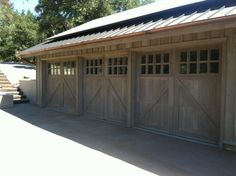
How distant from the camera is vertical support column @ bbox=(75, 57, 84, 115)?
34.4ft

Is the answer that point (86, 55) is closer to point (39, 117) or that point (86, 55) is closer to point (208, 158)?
point (39, 117)

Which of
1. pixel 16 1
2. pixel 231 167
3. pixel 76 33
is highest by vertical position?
pixel 16 1

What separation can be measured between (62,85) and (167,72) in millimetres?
5661

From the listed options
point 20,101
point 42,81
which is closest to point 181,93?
point 42,81

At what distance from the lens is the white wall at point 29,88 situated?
14188 millimetres

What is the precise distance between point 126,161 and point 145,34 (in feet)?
8.61

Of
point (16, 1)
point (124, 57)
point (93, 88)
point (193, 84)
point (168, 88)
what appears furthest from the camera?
point (16, 1)

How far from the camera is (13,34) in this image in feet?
84.5

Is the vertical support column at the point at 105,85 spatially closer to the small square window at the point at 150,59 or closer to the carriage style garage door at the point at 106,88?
the carriage style garage door at the point at 106,88

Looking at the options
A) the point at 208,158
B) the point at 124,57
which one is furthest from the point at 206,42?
the point at 124,57

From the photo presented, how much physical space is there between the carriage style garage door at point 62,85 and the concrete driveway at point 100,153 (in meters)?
2.79

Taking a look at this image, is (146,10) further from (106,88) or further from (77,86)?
(77,86)

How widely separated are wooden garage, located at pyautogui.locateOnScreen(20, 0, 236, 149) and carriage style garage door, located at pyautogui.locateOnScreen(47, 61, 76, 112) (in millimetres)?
517

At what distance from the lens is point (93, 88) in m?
10.0
